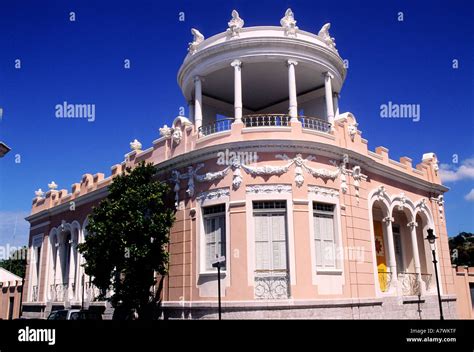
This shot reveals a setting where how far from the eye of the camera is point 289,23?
17.6 metres

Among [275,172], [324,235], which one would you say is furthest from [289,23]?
[324,235]

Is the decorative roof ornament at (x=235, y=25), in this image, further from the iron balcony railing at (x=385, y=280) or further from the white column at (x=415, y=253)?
the white column at (x=415, y=253)

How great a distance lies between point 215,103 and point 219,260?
913cm

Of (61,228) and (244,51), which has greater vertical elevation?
(244,51)

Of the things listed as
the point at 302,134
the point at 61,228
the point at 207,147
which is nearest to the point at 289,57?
the point at 302,134

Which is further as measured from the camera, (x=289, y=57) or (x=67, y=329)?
(x=289, y=57)

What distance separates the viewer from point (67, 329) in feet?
25.3

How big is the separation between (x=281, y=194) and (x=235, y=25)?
6.98 m

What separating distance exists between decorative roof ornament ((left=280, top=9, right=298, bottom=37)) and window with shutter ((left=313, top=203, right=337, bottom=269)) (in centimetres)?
670

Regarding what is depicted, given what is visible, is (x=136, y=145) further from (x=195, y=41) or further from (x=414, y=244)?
(x=414, y=244)

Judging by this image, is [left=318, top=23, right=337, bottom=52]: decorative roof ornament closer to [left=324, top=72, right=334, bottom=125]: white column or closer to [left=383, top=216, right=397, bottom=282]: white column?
[left=324, top=72, right=334, bottom=125]: white column

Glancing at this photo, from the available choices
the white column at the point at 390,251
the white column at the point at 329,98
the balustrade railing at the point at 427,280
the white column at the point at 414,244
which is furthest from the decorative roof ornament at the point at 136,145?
the balustrade railing at the point at 427,280

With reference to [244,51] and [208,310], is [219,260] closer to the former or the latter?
[208,310]

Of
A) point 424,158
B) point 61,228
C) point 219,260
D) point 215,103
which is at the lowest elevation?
point 219,260
